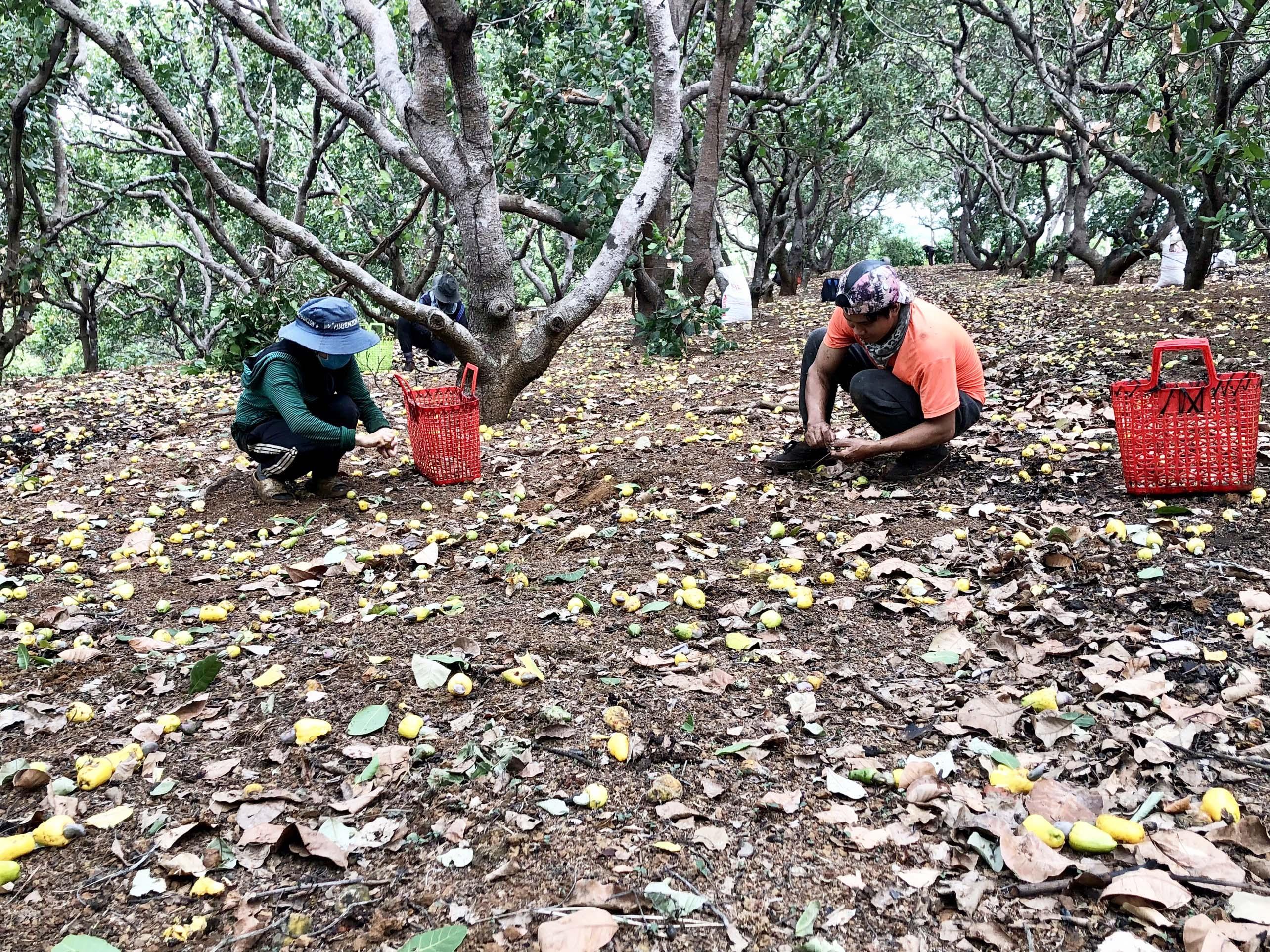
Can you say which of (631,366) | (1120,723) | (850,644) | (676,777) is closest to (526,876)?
(676,777)

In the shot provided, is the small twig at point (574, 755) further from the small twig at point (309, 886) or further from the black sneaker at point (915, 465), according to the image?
the black sneaker at point (915, 465)

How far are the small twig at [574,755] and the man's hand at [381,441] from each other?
2.49 meters

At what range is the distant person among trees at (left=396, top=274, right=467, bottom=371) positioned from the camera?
9.33 metres

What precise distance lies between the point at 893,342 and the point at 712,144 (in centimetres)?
566

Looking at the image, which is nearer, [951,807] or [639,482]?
[951,807]

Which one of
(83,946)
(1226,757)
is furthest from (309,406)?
(1226,757)

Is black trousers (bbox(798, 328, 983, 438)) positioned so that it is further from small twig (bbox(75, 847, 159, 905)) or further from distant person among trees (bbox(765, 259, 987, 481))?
small twig (bbox(75, 847, 159, 905))

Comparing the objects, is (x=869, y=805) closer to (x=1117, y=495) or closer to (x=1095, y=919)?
(x=1095, y=919)

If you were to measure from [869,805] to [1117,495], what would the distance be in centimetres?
258

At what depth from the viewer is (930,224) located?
32094 millimetres

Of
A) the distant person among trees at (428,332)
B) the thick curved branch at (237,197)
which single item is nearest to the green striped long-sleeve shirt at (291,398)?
the thick curved branch at (237,197)

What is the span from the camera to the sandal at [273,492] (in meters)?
4.87

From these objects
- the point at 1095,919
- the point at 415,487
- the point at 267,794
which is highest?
the point at 415,487

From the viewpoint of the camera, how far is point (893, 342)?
4184 mm
